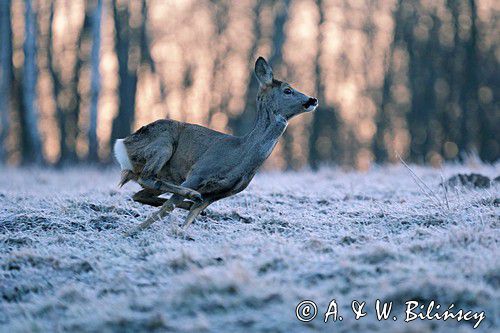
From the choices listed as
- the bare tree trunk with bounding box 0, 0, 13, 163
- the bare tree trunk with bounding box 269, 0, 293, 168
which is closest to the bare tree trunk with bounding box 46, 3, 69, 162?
the bare tree trunk with bounding box 0, 0, 13, 163

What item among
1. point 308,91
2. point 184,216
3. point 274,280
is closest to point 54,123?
point 308,91

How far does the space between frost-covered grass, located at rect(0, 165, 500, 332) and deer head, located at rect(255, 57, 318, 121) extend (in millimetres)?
1121

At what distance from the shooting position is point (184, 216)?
841 centimetres

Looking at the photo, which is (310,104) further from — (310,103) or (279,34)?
(279,34)

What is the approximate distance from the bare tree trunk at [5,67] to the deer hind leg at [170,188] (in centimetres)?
1756

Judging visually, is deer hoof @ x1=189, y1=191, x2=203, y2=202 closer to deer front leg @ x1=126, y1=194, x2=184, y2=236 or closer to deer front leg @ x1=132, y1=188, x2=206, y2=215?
deer front leg @ x1=126, y1=194, x2=184, y2=236

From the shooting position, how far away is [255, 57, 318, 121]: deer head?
8.13 metres

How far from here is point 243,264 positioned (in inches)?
237

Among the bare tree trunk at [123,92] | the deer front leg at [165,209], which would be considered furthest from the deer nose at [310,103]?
the bare tree trunk at [123,92]

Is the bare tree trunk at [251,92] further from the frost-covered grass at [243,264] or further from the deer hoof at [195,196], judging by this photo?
the deer hoof at [195,196]

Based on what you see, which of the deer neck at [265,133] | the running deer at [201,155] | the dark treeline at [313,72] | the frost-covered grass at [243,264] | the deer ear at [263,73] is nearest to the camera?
the frost-covered grass at [243,264]

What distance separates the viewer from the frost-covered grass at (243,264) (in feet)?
17.1

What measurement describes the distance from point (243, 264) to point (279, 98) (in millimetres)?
2628

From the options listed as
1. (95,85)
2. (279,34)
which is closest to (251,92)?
(279,34)
